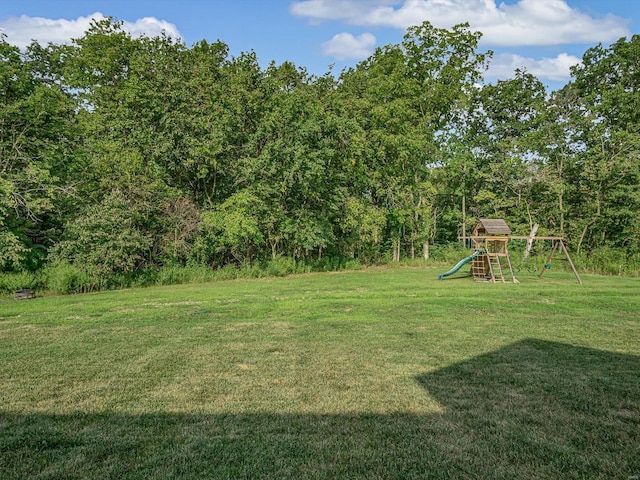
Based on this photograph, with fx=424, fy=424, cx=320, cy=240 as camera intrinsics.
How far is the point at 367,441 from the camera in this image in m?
3.22

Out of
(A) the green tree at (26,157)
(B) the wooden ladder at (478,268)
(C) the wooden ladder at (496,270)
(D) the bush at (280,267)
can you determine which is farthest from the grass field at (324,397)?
(D) the bush at (280,267)

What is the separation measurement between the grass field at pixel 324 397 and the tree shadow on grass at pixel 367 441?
0.01 m

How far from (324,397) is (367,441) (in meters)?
0.99

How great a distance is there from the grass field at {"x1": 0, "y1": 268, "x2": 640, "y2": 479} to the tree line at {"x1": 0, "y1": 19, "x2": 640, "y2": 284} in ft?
31.0

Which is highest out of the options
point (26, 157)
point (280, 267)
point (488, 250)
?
point (26, 157)

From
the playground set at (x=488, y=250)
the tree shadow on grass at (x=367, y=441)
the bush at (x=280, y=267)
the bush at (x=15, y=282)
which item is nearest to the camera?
the tree shadow on grass at (x=367, y=441)

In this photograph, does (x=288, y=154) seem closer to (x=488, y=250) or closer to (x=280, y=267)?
(x=280, y=267)

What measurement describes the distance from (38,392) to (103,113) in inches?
815

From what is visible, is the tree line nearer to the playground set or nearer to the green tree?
the green tree

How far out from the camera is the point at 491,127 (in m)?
28.4

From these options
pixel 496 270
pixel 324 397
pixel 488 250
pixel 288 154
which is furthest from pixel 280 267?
pixel 324 397

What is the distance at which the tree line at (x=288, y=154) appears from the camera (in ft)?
53.1

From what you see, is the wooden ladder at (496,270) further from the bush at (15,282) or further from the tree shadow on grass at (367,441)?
the bush at (15,282)

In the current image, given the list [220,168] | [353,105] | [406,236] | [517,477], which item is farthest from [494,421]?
[406,236]
